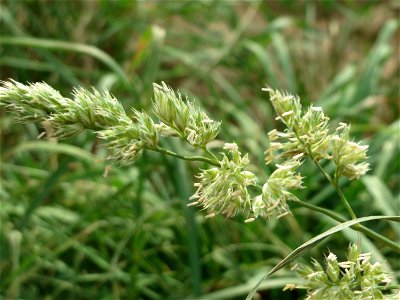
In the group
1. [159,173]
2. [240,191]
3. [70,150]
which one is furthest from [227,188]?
[159,173]

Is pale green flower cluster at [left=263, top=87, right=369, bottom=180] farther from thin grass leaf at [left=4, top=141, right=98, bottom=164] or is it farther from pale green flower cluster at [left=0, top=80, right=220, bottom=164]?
thin grass leaf at [left=4, top=141, right=98, bottom=164]

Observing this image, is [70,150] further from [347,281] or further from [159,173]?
[347,281]

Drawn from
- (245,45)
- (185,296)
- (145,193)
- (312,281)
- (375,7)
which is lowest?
(312,281)

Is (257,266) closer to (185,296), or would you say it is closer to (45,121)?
(185,296)

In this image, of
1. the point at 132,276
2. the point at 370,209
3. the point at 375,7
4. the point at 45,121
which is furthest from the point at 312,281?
the point at 375,7

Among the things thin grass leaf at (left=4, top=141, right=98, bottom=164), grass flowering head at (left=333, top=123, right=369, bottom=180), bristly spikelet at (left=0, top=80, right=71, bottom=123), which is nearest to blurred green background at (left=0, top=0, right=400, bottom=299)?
thin grass leaf at (left=4, top=141, right=98, bottom=164)

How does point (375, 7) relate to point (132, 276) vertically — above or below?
above
